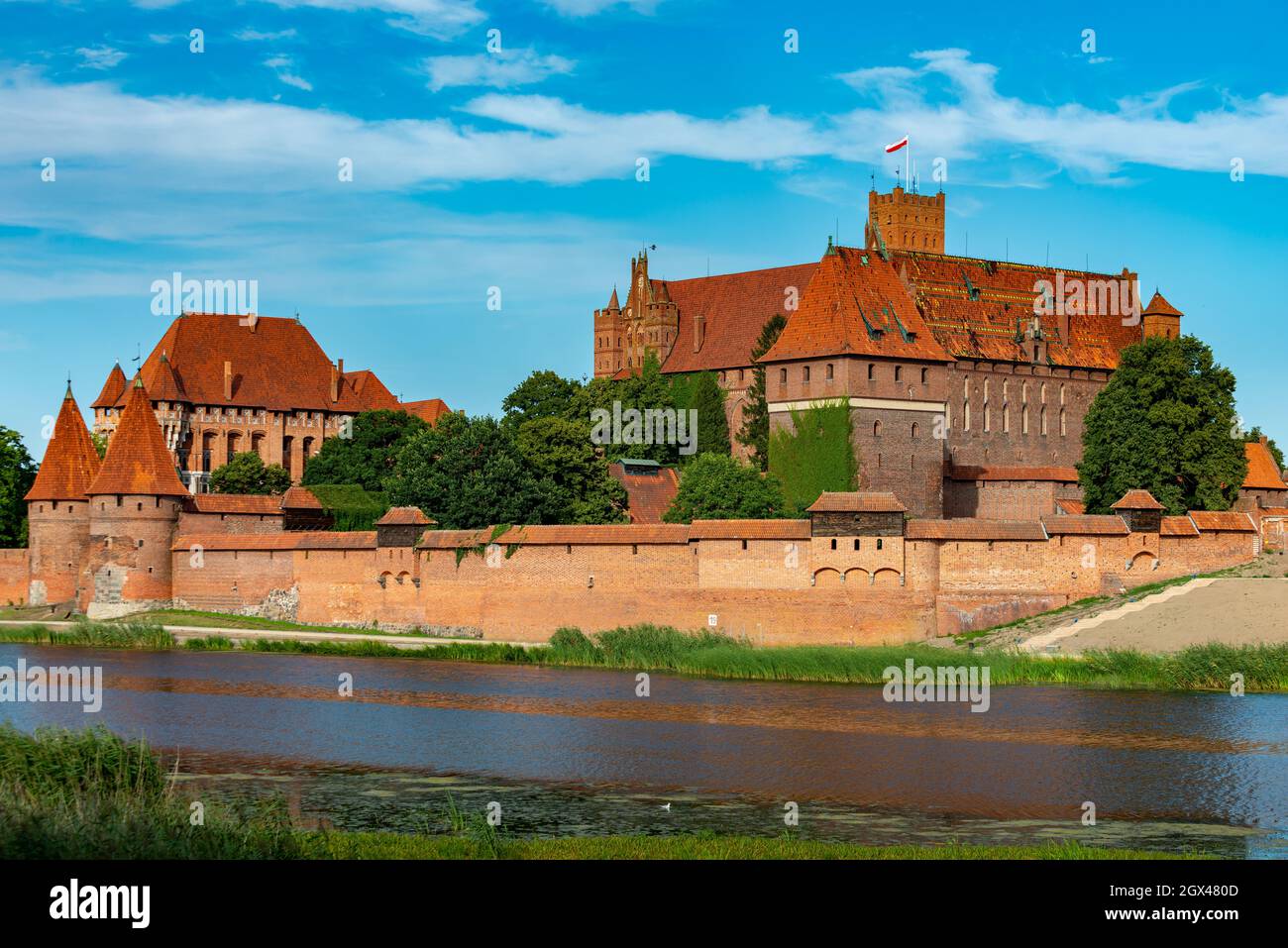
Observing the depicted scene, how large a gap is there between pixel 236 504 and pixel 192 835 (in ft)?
110

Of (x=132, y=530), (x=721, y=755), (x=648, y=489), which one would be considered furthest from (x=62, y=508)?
(x=721, y=755)

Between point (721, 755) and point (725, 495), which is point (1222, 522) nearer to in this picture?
point (725, 495)

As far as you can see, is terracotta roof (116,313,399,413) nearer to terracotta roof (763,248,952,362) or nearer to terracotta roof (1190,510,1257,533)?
terracotta roof (763,248,952,362)

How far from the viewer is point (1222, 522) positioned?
3781 centimetres

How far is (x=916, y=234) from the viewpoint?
81.2 meters

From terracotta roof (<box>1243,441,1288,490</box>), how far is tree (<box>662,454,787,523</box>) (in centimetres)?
2009

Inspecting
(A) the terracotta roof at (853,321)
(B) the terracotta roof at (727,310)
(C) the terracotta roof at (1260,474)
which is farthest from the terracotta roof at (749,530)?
(C) the terracotta roof at (1260,474)

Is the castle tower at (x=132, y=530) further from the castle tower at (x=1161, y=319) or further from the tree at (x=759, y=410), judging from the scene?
the castle tower at (x=1161, y=319)

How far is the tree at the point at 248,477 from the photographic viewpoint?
65.4 meters

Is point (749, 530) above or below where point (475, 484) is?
below

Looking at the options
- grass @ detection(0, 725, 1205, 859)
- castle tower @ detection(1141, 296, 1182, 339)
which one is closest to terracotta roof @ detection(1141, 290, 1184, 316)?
castle tower @ detection(1141, 296, 1182, 339)

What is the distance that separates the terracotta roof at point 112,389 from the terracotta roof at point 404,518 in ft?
113

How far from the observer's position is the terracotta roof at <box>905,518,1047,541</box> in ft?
118
